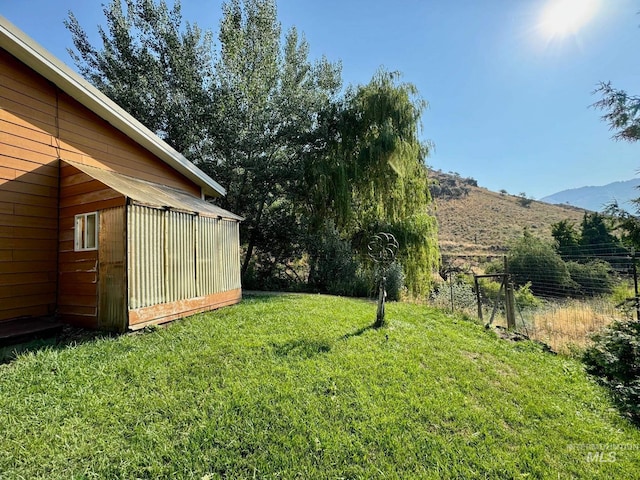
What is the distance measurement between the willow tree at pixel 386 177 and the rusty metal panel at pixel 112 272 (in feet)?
23.8

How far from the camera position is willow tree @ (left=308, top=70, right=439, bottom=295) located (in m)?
10.6

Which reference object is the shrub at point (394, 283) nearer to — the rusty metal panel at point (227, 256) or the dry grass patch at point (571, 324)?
the dry grass patch at point (571, 324)

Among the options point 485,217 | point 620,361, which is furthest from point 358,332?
point 485,217

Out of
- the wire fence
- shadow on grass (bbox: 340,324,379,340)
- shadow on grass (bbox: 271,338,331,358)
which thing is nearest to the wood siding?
shadow on grass (bbox: 271,338,331,358)

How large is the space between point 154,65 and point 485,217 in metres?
33.4

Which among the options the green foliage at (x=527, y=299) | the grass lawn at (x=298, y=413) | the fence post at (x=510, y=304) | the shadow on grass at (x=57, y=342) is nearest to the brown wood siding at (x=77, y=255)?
the shadow on grass at (x=57, y=342)

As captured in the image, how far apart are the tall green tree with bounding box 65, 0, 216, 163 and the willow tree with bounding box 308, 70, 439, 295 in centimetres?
490

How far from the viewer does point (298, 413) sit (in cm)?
277

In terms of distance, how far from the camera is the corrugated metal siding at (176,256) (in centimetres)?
463

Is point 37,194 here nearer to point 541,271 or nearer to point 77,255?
point 77,255

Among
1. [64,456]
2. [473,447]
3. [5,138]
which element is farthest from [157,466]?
[5,138]

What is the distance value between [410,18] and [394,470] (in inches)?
375

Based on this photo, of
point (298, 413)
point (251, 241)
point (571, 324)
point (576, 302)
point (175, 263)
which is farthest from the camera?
point (251, 241)

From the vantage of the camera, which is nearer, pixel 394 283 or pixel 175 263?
pixel 175 263
